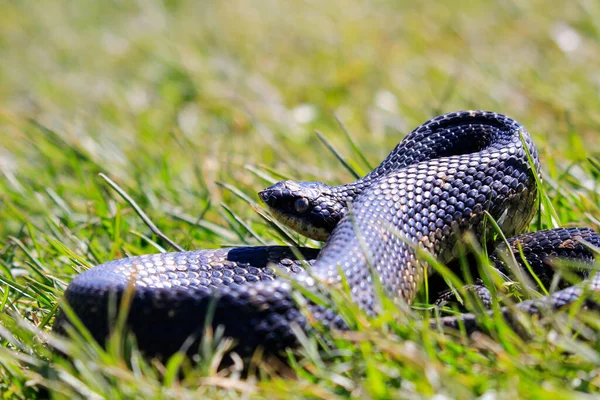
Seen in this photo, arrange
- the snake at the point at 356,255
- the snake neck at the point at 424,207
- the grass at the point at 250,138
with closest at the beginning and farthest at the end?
1. the grass at the point at 250,138
2. the snake at the point at 356,255
3. the snake neck at the point at 424,207

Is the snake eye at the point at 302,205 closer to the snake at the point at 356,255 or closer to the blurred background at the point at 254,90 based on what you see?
the snake at the point at 356,255

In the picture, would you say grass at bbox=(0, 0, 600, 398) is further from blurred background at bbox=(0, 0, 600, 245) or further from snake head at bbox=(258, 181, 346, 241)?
snake head at bbox=(258, 181, 346, 241)

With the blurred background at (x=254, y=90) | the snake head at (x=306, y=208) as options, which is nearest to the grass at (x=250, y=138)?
the blurred background at (x=254, y=90)

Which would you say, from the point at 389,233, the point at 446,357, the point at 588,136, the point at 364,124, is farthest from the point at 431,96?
the point at 446,357

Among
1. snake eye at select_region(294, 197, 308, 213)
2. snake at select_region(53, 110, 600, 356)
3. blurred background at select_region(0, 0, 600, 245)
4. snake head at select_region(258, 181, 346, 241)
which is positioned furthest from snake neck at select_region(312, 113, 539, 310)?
blurred background at select_region(0, 0, 600, 245)

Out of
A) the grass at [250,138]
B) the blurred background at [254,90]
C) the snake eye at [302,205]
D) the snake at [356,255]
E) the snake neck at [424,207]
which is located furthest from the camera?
the blurred background at [254,90]

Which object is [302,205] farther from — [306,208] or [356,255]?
[356,255]

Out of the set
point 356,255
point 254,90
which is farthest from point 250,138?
point 356,255

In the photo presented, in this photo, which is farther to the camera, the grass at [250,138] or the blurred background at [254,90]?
the blurred background at [254,90]
